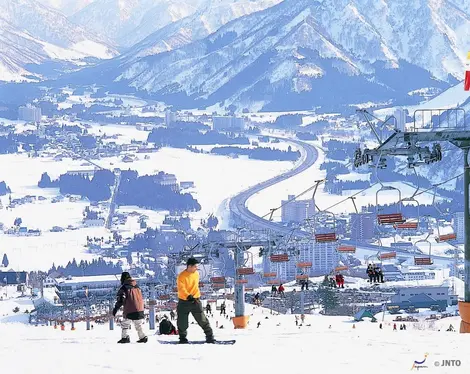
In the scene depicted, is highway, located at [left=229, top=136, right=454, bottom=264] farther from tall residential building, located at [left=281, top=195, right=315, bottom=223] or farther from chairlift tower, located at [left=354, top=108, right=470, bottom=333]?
chairlift tower, located at [left=354, top=108, right=470, bottom=333]

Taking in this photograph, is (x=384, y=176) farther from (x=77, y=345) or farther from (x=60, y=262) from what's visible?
(x=77, y=345)

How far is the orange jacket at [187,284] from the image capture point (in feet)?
64.6

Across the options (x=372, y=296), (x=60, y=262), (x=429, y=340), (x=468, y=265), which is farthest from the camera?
(x=60, y=262)

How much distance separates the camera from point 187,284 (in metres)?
19.7

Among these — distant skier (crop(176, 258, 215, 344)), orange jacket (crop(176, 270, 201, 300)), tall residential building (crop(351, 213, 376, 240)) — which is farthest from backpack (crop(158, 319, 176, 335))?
tall residential building (crop(351, 213, 376, 240))

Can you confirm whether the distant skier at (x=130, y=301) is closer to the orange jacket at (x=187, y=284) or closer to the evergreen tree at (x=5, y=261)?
the orange jacket at (x=187, y=284)

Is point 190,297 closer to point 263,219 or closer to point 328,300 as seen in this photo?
point 328,300

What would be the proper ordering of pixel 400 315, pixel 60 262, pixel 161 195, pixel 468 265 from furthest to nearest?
pixel 161 195 → pixel 60 262 → pixel 400 315 → pixel 468 265

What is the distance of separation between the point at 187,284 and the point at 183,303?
307 millimetres

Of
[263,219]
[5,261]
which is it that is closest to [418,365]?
[5,261]

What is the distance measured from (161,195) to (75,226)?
21884 millimetres

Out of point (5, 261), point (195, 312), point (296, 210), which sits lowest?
point (195, 312)

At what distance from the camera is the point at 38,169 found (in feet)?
633

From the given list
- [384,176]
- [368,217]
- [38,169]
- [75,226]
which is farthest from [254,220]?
[38,169]
